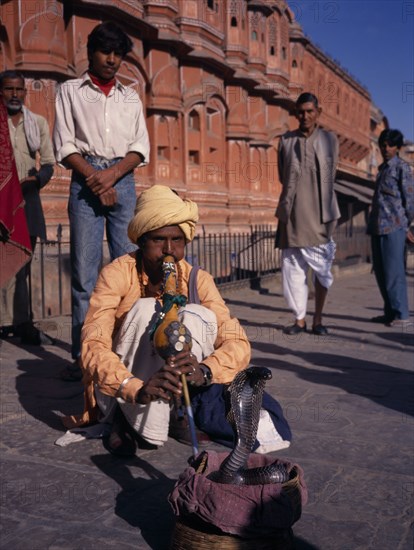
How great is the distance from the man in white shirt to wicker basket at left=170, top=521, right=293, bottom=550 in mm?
2339

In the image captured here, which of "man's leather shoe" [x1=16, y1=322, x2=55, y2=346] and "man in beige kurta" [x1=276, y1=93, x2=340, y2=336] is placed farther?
"man in beige kurta" [x1=276, y1=93, x2=340, y2=336]

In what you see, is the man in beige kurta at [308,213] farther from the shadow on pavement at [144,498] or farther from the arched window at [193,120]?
the arched window at [193,120]

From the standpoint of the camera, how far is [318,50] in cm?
3086

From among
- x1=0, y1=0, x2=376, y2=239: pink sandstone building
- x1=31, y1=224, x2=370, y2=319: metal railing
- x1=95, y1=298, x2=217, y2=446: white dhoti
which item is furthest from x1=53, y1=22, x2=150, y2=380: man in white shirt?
x1=0, y1=0, x2=376, y2=239: pink sandstone building

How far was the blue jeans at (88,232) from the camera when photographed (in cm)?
415

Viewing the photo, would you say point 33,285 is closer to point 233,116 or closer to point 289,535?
point 289,535

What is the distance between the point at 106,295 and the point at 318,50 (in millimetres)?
30187

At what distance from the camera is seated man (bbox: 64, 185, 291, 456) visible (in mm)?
2844

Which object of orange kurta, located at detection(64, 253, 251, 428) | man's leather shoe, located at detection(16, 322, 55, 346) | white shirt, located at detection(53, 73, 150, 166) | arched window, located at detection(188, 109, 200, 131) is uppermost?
arched window, located at detection(188, 109, 200, 131)

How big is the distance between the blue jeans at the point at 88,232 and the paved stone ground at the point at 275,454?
0.55 meters

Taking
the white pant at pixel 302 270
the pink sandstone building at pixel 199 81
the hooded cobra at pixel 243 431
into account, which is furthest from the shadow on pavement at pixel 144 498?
the pink sandstone building at pixel 199 81

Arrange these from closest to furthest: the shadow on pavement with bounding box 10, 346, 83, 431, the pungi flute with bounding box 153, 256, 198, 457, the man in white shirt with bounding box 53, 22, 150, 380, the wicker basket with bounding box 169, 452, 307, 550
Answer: the wicker basket with bounding box 169, 452, 307, 550 → the pungi flute with bounding box 153, 256, 198, 457 → the shadow on pavement with bounding box 10, 346, 83, 431 → the man in white shirt with bounding box 53, 22, 150, 380

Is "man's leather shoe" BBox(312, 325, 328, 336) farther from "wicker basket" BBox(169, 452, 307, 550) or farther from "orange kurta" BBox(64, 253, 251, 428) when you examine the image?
"wicker basket" BBox(169, 452, 307, 550)

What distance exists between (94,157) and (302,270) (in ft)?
8.89
